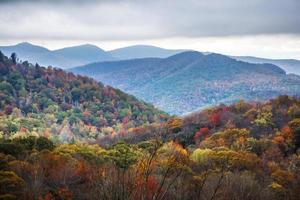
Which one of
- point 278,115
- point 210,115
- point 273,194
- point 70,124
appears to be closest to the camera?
point 273,194

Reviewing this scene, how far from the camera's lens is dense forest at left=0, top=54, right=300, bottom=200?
11519mm

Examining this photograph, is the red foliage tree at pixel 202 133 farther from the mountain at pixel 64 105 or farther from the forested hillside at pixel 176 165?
the mountain at pixel 64 105

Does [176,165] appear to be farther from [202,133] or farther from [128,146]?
[202,133]

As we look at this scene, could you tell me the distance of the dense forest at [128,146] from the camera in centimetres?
1152

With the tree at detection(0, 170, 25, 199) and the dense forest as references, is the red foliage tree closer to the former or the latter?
the dense forest

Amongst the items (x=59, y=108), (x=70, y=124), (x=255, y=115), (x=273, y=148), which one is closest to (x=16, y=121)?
(x=70, y=124)

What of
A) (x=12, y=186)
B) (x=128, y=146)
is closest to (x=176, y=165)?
(x=12, y=186)

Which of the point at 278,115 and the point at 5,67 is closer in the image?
the point at 278,115

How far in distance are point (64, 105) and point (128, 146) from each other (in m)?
111

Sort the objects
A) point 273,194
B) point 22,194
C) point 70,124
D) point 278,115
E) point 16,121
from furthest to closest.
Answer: point 70,124
point 16,121
point 278,115
point 273,194
point 22,194

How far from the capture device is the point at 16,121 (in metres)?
118

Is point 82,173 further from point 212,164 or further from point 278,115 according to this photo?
point 278,115

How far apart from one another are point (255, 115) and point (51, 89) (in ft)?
322

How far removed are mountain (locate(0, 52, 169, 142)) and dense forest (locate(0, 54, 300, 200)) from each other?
0.37 meters
